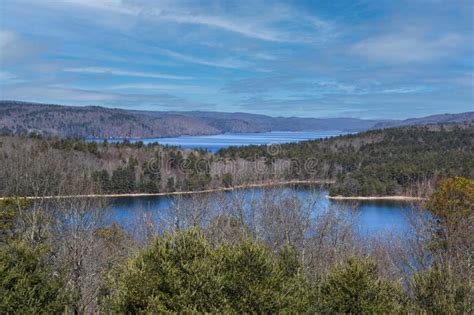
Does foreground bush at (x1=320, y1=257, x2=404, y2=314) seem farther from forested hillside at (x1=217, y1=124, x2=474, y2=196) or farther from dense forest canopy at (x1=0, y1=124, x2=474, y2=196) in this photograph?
forested hillside at (x1=217, y1=124, x2=474, y2=196)

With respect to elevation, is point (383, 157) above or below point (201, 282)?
below

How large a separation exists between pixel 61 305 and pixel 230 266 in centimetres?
476

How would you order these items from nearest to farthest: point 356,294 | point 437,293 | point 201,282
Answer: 1. point 201,282
2. point 356,294
3. point 437,293

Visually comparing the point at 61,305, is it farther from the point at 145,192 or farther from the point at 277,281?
the point at 145,192

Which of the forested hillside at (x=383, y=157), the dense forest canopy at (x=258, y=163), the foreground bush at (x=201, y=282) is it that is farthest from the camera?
the forested hillside at (x=383, y=157)

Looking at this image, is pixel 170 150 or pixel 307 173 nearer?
pixel 307 173

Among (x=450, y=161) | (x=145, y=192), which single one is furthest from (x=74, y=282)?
(x=450, y=161)

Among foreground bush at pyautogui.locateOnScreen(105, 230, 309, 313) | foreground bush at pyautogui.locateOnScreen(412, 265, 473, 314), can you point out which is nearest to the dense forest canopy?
foreground bush at pyautogui.locateOnScreen(412, 265, 473, 314)

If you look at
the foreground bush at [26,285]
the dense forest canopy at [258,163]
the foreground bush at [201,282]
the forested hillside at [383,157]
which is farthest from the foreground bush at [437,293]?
the forested hillside at [383,157]

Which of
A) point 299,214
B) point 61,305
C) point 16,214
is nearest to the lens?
point 61,305

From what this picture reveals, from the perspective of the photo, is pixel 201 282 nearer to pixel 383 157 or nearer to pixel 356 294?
pixel 356 294

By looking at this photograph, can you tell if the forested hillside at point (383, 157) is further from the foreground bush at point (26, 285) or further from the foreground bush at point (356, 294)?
the foreground bush at point (26, 285)

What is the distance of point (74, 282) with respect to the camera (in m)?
17.5

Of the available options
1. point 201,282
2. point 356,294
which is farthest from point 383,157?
point 201,282
